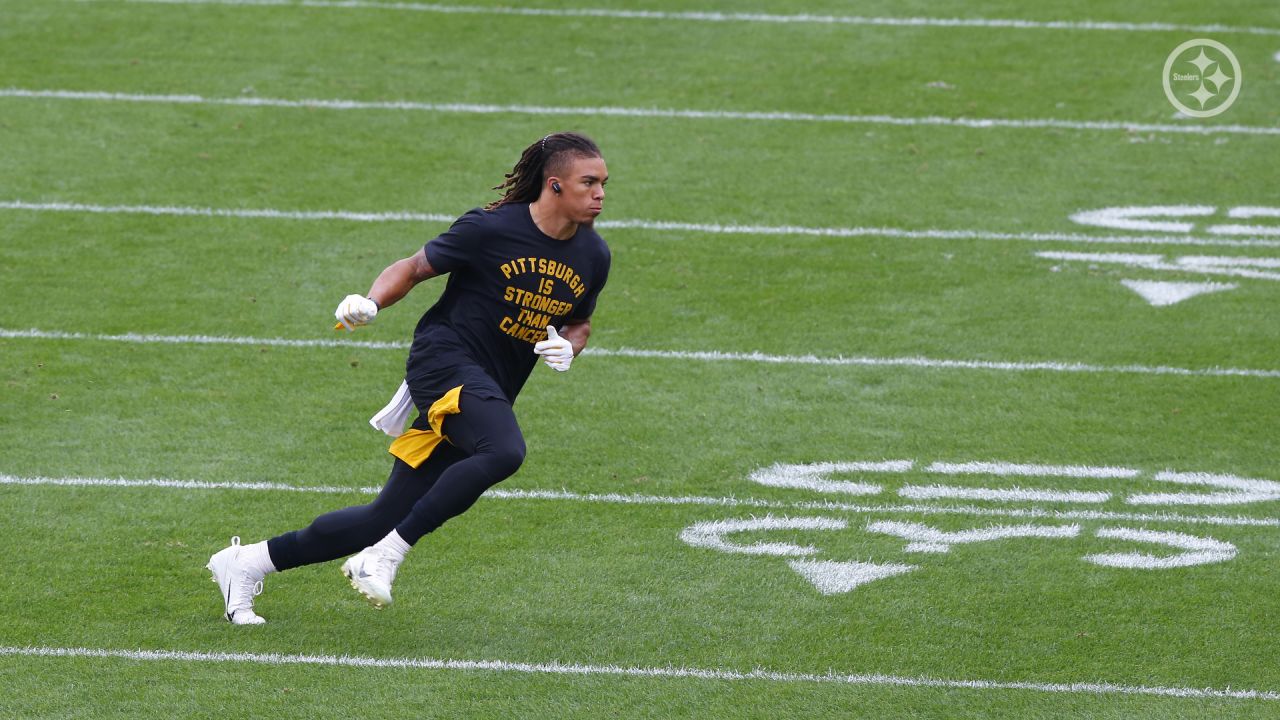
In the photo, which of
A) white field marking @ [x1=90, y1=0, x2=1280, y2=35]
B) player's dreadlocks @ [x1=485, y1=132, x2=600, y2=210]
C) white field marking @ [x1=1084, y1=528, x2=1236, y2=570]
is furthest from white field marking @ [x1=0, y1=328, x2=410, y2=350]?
white field marking @ [x1=90, y1=0, x2=1280, y2=35]

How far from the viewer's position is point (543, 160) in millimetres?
5984

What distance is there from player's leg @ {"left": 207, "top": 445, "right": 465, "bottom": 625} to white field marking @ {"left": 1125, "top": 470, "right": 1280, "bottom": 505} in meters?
3.48

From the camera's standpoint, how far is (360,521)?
6023 millimetres

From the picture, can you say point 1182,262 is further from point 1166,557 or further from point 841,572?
point 841,572

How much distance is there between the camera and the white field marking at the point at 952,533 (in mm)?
7285

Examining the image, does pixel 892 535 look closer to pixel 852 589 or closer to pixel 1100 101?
pixel 852 589

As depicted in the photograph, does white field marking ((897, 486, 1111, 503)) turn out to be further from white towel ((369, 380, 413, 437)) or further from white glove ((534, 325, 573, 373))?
white towel ((369, 380, 413, 437))

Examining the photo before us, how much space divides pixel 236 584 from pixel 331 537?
43cm

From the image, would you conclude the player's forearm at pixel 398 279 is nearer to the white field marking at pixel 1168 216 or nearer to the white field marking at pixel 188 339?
the white field marking at pixel 188 339

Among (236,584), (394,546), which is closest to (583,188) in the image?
(394,546)

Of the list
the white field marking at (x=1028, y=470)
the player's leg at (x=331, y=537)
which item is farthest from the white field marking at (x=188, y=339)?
the player's leg at (x=331, y=537)

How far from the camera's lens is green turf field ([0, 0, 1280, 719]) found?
6105 millimetres

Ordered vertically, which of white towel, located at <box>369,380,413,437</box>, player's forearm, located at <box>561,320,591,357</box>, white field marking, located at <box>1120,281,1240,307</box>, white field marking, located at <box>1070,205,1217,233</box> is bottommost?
white field marking, located at <box>1120,281,1240,307</box>

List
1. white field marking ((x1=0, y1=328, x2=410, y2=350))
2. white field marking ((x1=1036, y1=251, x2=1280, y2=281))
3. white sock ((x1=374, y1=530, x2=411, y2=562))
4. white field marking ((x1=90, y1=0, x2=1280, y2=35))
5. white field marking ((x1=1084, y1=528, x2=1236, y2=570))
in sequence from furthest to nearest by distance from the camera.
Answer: white field marking ((x1=90, y1=0, x2=1280, y2=35)) → white field marking ((x1=1036, y1=251, x2=1280, y2=281)) → white field marking ((x1=0, y1=328, x2=410, y2=350)) → white field marking ((x1=1084, y1=528, x2=1236, y2=570)) → white sock ((x1=374, y1=530, x2=411, y2=562))
